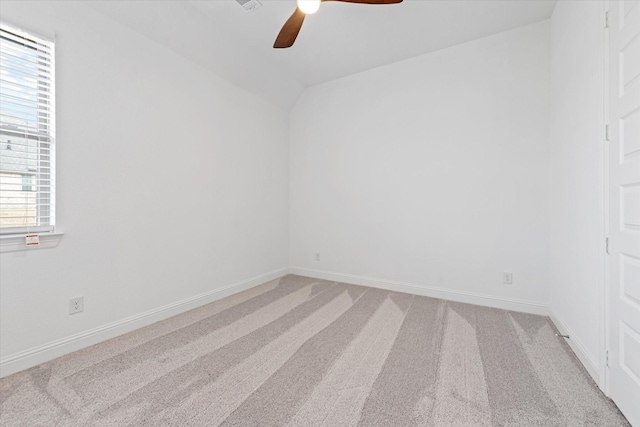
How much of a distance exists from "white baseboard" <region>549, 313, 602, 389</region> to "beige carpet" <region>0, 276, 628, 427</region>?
58 mm

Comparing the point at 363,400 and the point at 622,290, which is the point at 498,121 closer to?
the point at 622,290

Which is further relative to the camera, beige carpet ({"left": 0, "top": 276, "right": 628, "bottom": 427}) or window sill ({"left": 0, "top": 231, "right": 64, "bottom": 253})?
window sill ({"left": 0, "top": 231, "right": 64, "bottom": 253})

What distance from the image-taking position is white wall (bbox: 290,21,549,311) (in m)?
2.68

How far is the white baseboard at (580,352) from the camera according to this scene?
1.62 metres

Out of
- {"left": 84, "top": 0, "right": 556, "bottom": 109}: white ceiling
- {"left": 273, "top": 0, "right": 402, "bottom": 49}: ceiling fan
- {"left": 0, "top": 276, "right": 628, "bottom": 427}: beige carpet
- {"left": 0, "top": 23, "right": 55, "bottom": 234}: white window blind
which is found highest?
{"left": 84, "top": 0, "right": 556, "bottom": 109}: white ceiling

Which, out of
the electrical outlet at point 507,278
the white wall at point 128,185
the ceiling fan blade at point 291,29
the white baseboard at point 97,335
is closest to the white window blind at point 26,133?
the white wall at point 128,185

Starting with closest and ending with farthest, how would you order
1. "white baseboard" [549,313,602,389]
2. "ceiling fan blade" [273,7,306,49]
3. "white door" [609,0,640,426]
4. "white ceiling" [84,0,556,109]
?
"white door" [609,0,640,426] → "white baseboard" [549,313,602,389] → "ceiling fan blade" [273,7,306,49] → "white ceiling" [84,0,556,109]

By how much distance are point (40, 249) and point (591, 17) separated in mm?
3867

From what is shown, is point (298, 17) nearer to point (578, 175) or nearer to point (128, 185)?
point (128, 185)

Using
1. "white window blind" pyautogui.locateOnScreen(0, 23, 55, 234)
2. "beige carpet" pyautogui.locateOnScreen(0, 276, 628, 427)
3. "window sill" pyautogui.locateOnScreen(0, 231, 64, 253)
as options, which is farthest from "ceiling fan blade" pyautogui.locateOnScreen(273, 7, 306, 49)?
"beige carpet" pyautogui.locateOnScreen(0, 276, 628, 427)

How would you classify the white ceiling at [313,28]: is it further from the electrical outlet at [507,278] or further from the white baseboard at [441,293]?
the white baseboard at [441,293]

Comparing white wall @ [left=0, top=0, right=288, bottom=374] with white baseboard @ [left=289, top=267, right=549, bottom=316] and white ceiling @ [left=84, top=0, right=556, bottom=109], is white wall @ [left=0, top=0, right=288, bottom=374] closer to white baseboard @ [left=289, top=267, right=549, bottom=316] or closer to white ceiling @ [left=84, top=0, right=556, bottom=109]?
white ceiling @ [left=84, top=0, right=556, bottom=109]

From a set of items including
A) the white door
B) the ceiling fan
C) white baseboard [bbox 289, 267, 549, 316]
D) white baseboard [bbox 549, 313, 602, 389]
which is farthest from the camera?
white baseboard [bbox 289, 267, 549, 316]

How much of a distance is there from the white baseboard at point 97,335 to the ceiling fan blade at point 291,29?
8.32ft
